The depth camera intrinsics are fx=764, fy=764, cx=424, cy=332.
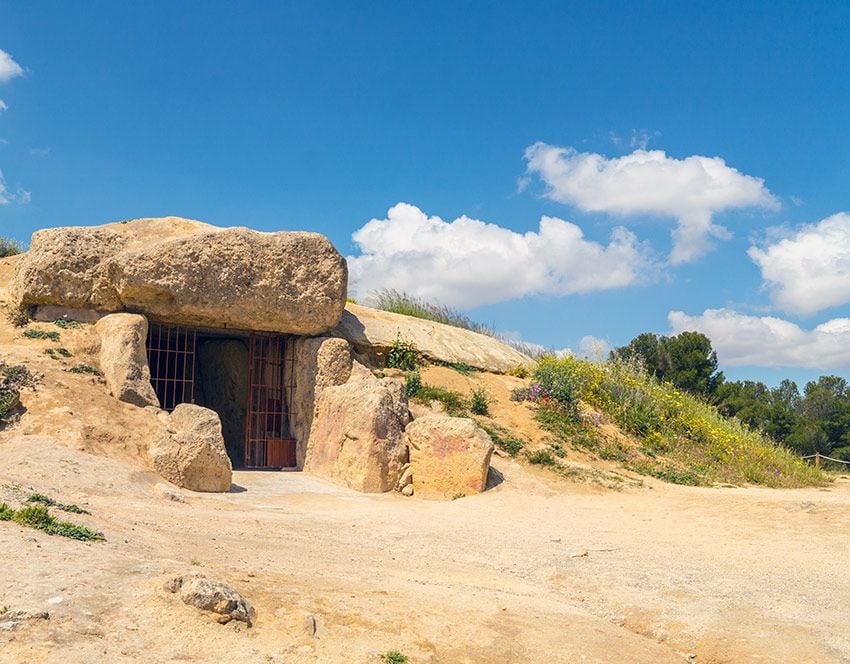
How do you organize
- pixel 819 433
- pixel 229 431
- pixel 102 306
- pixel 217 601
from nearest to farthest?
pixel 217 601 → pixel 102 306 → pixel 229 431 → pixel 819 433

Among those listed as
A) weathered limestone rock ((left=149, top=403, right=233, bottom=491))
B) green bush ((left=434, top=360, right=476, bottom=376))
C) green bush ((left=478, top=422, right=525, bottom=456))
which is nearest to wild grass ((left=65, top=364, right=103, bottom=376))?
weathered limestone rock ((left=149, top=403, right=233, bottom=491))

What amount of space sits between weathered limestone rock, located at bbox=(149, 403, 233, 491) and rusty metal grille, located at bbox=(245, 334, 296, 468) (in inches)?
156

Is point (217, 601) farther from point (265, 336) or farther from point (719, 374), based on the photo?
point (719, 374)

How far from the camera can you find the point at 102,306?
45.4 feet

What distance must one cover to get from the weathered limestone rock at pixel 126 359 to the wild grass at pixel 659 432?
767cm

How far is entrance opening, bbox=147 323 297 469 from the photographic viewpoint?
48.8 ft

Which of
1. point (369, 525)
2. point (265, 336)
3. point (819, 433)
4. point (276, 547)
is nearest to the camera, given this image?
point (276, 547)

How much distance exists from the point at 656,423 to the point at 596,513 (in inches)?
249

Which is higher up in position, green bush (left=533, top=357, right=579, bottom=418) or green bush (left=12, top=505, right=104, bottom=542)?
green bush (left=533, top=357, right=579, bottom=418)

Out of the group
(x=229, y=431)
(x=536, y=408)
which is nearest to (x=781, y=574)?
(x=536, y=408)

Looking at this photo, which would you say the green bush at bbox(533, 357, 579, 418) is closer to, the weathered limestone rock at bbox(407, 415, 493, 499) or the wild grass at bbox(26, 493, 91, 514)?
the weathered limestone rock at bbox(407, 415, 493, 499)

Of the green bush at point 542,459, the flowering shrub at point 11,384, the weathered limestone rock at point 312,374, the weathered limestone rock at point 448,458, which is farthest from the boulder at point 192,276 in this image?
the green bush at point 542,459

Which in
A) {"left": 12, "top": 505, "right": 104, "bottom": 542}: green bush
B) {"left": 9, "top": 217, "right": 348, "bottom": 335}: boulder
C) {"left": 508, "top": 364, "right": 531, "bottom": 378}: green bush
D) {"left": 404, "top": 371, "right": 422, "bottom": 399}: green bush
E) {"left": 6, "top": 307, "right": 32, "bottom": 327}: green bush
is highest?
{"left": 9, "top": 217, "right": 348, "bottom": 335}: boulder

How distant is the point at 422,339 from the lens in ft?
57.1
